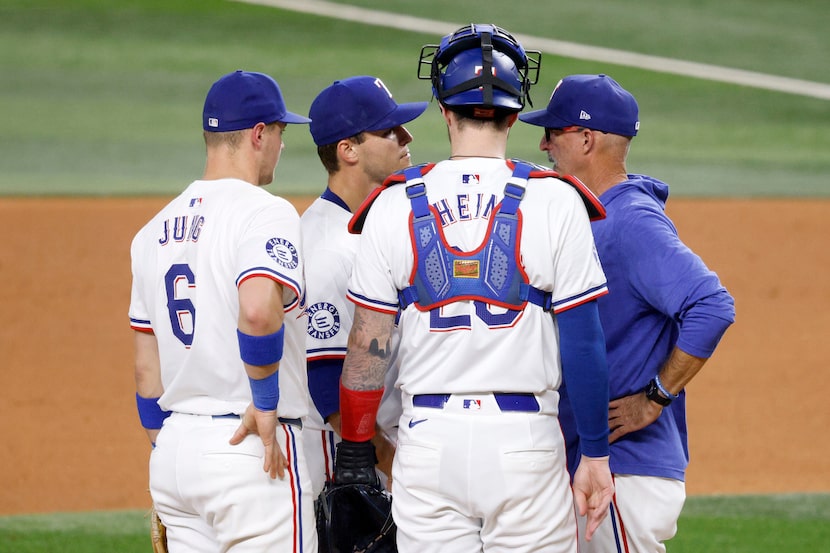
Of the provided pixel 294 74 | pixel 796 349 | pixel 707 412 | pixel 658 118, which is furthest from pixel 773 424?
pixel 294 74

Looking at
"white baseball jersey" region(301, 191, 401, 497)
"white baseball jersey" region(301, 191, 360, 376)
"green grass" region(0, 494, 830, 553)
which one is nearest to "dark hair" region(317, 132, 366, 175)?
"white baseball jersey" region(301, 191, 401, 497)

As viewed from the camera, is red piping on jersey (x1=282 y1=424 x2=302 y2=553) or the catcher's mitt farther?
the catcher's mitt

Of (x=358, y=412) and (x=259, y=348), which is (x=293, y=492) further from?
(x=259, y=348)

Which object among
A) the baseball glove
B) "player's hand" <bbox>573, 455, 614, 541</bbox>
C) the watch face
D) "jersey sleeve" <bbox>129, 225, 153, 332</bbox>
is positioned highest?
"jersey sleeve" <bbox>129, 225, 153, 332</bbox>

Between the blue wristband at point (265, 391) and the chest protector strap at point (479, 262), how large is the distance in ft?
1.63

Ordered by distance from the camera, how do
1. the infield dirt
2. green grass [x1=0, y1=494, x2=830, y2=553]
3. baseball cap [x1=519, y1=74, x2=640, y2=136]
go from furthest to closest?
the infield dirt, green grass [x1=0, y1=494, x2=830, y2=553], baseball cap [x1=519, y1=74, x2=640, y2=136]

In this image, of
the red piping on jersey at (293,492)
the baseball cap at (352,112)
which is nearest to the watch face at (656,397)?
the red piping on jersey at (293,492)

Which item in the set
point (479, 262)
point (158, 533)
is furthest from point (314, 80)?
point (479, 262)

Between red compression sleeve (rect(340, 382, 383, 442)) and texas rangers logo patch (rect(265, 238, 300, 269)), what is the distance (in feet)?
1.29

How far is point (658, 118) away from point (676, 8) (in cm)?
446

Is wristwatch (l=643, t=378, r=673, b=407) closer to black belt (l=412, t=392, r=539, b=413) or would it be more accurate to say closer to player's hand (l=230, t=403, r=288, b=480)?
black belt (l=412, t=392, r=539, b=413)

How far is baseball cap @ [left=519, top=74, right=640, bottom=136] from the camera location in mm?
3637

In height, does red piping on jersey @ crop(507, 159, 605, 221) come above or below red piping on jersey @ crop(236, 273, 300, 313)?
above

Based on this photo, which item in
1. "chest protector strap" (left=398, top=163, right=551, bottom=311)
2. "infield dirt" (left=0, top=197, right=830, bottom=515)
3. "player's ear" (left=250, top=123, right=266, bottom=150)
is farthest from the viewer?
"infield dirt" (left=0, top=197, right=830, bottom=515)
